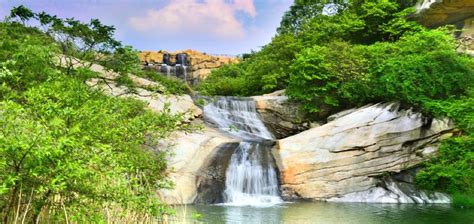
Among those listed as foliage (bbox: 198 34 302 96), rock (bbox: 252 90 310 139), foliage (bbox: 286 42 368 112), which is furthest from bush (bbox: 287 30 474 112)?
foliage (bbox: 198 34 302 96)

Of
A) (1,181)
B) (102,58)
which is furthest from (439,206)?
(1,181)

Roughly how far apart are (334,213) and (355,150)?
11.5 feet

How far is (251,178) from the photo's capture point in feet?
46.2

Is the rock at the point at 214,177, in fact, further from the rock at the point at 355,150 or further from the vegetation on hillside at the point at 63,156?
the vegetation on hillside at the point at 63,156

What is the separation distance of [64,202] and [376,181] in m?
11.5

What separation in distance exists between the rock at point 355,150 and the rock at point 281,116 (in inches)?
99.4

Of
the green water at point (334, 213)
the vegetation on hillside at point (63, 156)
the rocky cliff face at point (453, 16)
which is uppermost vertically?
the rocky cliff face at point (453, 16)

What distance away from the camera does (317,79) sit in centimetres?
1695

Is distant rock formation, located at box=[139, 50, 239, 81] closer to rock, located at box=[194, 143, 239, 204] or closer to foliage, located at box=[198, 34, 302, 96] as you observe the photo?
foliage, located at box=[198, 34, 302, 96]

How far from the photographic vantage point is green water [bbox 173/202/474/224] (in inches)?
398

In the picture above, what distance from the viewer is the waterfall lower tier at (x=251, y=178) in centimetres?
1352

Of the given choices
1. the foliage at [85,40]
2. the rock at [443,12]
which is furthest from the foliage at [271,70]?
the foliage at [85,40]

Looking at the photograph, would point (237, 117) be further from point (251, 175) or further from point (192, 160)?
point (192, 160)

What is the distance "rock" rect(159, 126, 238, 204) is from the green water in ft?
2.92
